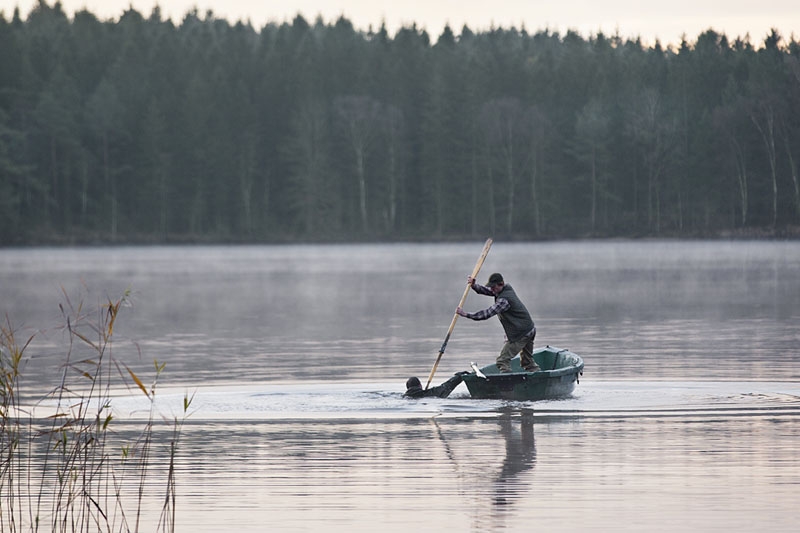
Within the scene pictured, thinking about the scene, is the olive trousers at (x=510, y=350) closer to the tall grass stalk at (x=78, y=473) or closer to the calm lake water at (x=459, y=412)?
the calm lake water at (x=459, y=412)

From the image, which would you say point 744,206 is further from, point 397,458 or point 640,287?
point 397,458

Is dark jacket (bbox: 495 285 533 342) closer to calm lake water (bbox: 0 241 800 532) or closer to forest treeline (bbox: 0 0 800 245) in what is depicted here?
calm lake water (bbox: 0 241 800 532)

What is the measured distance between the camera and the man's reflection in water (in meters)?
12.5

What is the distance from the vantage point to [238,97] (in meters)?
124

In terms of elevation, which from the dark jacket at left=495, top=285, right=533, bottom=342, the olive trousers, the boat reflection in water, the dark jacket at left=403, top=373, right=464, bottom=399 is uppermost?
the dark jacket at left=495, top=285, right=533, bottom=342

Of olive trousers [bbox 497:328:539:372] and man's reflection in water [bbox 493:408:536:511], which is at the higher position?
olive trousers [bbox 497:328:539:372]

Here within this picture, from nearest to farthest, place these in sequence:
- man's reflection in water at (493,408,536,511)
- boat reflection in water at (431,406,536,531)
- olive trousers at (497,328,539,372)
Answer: boat reflection in water at (431,406,536,531) → man's reflection in water at (493,408,536,511) → olive trousers at (497,328,539,372)

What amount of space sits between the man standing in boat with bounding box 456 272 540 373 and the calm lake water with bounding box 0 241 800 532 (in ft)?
2.93

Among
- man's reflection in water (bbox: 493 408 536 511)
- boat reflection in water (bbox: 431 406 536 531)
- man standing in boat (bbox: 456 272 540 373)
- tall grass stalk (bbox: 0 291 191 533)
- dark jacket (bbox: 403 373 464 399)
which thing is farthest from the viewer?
dark jacket (bbox: 403 373 464 399)

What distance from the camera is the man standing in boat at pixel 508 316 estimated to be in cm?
1934

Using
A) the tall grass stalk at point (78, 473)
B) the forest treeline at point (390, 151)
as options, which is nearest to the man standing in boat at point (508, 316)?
the tall grass stalk at point (78, 473)

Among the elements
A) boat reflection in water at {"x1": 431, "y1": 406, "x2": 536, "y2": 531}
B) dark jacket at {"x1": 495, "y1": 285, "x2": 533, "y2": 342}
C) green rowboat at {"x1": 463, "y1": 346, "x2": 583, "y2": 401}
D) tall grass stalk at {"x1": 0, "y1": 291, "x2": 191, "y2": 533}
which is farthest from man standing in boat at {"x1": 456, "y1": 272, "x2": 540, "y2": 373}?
tall grass stalk at {"x1": 0, "y1": 291, "x2": 191, "y2": 533}

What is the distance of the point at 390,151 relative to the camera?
118688 millimetres

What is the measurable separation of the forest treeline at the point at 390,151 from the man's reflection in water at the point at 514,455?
94.4 metres
